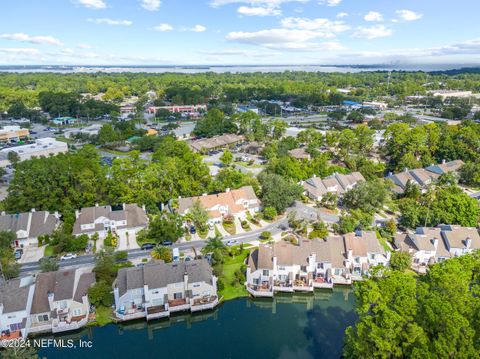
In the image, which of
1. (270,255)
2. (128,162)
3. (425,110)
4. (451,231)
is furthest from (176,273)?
(425,110)

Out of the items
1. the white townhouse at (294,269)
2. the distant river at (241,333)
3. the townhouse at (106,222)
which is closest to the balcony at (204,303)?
the distant river at (241,333)

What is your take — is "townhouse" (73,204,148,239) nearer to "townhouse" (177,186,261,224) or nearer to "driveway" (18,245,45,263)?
"driveway" (18,245,45,263)

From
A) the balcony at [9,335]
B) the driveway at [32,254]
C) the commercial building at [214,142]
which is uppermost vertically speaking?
the commercial building at [214,142]

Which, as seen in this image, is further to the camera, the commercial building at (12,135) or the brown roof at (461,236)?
the commercial building at (12,135)

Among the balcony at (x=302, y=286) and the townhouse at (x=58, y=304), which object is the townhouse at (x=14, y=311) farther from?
the balcony at (x=302, y=286)

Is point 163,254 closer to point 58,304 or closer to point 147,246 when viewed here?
point 147,246

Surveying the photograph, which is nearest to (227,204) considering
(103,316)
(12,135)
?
(103,316)

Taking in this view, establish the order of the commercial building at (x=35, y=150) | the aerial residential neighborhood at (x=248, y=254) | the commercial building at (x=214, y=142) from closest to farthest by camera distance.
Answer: the aerial residential neighborhood at (x=248, y=254), the commercial building at (x=35, y=150), the commercial building at (x=214, y=142)
